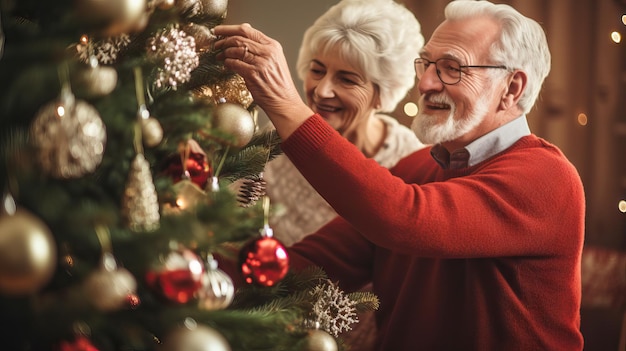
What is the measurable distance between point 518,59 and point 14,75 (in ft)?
4.03

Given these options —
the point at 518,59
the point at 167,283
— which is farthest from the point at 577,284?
the point at 167,283

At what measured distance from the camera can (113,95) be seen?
2.31 feet

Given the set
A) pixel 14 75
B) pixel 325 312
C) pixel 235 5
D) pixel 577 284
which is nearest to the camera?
pixel 14 75

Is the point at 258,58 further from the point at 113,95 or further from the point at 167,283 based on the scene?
the point at 167,283

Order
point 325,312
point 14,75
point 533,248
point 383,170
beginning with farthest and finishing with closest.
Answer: point 533,248 → point 383,170 → point 325,312 → point 14,75

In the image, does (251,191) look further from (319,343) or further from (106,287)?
(106,287)

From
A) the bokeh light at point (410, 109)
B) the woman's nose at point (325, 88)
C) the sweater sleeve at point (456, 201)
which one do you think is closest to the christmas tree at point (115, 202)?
the sweater sleeve at point (456, 201)

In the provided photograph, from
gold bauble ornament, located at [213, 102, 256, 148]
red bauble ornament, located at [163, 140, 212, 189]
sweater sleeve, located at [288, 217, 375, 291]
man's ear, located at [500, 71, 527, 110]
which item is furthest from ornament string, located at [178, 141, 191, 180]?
man's ear, located at [500, 71, 527, 110]

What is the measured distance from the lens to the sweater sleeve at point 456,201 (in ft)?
3.84

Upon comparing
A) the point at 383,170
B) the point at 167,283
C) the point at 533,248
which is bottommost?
the point at 533,248

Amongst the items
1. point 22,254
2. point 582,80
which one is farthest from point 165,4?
point 582,80

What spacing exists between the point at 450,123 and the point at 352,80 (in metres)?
0.49

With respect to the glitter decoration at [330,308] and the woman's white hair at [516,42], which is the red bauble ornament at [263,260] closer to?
the glitter decoration at [330,308]

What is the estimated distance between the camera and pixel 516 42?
157cm
